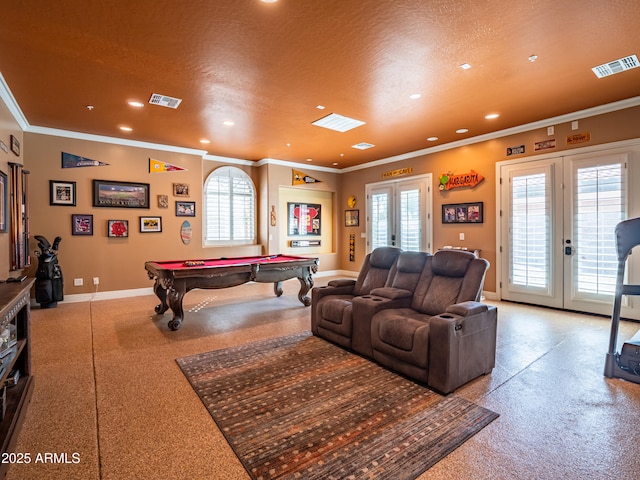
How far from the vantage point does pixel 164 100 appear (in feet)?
14.4

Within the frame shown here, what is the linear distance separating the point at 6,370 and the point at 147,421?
2.87 ft

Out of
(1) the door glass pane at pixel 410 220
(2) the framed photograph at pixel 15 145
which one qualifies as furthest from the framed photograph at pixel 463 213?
(2) the framed photograph at pixel 15 145

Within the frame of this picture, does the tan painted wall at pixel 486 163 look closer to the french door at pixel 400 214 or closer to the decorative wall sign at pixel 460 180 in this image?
the decorative wall sign at pixel 460 180

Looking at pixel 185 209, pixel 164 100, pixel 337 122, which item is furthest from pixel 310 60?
pixel 185 209

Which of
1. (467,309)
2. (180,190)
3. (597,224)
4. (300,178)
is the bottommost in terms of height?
(467,309)

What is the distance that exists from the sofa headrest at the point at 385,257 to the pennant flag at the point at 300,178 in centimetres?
485

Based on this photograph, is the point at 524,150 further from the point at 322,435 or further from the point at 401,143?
the point at 322,435

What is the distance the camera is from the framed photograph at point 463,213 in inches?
245

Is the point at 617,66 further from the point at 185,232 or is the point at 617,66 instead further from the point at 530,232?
the point at 185,232

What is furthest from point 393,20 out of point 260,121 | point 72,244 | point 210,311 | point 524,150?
point 72,244

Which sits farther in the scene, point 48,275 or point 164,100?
point 48,275

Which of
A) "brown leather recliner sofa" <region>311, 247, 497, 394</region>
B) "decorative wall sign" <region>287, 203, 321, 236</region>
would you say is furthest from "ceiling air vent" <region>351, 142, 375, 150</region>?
A: "brown leather recliner sofa" <region>311, 247, 497, 394</region>

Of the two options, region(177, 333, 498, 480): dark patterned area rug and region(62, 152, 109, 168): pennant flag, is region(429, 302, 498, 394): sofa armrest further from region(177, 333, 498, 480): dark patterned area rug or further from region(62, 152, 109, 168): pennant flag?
region(62, 152, 109, 168): pennant flag

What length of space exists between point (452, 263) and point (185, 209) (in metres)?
5.65
